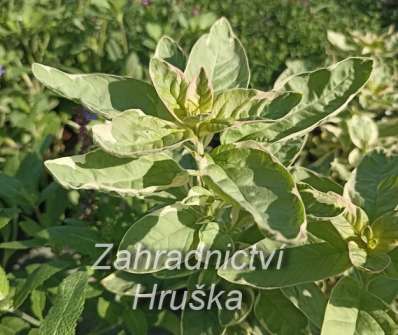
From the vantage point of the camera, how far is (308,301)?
1244 mm

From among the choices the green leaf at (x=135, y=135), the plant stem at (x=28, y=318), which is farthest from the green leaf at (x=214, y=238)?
the plant stem at (x=28, y=318)

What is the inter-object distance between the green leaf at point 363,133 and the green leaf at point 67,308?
105cm

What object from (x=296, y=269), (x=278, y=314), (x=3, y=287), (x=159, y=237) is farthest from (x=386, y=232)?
(x=3, y=287)

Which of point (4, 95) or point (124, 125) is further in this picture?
point (4, 95)

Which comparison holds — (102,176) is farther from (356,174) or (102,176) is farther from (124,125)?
(356,174)

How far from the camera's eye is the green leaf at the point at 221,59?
113 centimetres

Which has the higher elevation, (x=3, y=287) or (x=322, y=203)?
(x=322, y=203)

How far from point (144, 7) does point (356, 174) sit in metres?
1.68

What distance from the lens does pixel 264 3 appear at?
3316 millimetres

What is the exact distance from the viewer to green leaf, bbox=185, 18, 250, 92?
113cm

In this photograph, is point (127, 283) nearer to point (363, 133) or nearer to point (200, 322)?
point (200, 322)

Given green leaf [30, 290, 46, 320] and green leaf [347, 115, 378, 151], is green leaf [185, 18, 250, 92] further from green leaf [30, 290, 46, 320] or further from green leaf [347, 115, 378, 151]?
green leaf [347, 115, 378, 151]

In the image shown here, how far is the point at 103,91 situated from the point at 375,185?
0.61m

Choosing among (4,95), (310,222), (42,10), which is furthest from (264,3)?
(310,222)
